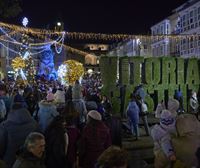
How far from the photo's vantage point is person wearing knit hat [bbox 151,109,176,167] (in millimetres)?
6368

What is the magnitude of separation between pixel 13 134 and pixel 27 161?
1.69 m

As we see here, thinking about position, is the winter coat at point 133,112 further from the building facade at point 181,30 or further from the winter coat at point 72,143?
the building facade at point 181,30

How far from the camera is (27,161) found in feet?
17.1

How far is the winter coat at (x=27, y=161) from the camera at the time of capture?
513 cm

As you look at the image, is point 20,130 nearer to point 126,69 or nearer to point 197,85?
point 126,69

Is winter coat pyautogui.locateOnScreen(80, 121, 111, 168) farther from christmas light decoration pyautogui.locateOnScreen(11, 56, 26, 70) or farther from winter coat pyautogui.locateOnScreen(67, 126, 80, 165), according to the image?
christmas light decoration pyautogui.locateOnScreen(11, 56, 26, 70)

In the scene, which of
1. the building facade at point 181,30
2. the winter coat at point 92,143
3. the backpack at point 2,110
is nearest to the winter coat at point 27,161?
the winter coat at point 92,143

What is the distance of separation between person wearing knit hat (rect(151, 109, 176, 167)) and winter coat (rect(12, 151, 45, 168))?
1945mm

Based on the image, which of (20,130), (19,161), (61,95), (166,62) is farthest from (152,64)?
(19,161)

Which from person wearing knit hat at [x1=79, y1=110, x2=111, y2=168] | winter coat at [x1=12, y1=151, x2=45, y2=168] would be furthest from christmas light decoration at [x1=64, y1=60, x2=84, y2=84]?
winter coat at [x1=12, y1=151, x2=45, y2=168]

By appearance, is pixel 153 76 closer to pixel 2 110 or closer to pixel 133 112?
pixel 133 112

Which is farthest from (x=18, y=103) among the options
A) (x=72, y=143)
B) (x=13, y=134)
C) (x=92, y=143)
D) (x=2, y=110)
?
(x=2, y=110)

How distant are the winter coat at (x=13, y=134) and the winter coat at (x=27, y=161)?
56.2 inches

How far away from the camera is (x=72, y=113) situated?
8609 mm
